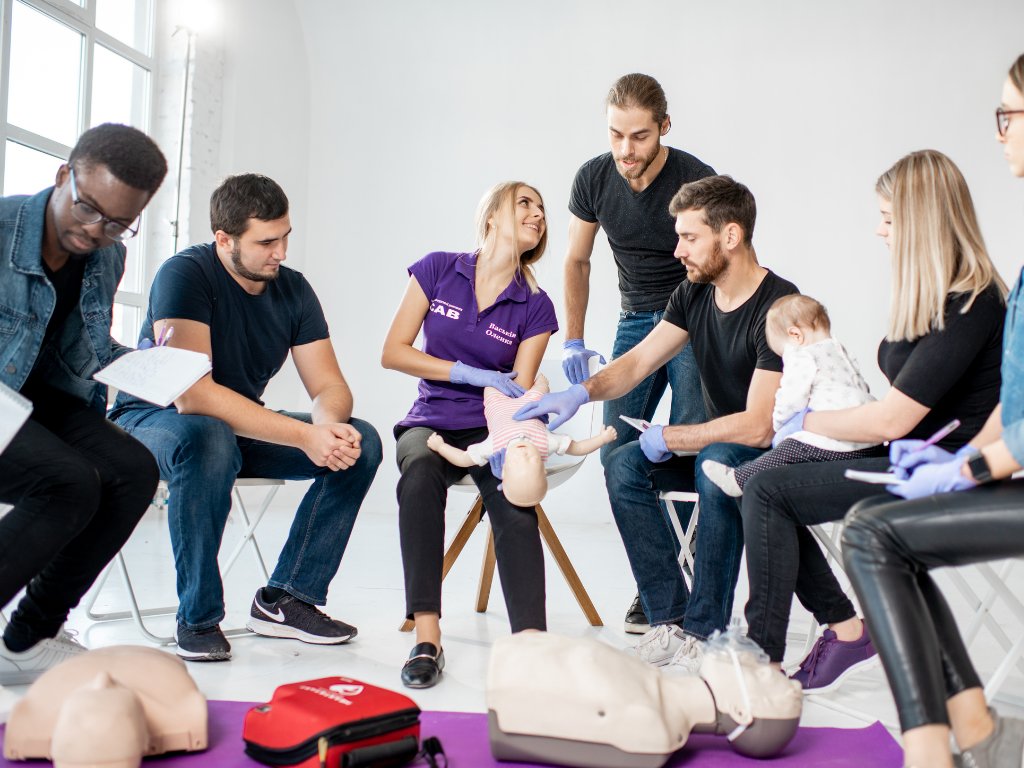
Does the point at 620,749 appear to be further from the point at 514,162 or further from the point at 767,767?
the point at 514,162

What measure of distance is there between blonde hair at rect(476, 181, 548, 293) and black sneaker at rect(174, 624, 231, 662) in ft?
4.28

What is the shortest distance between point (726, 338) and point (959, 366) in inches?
28.3

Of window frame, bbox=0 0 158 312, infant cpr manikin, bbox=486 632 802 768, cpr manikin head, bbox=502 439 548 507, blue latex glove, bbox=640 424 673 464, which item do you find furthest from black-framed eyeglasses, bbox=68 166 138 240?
window frame, bbox=0 0 158 312

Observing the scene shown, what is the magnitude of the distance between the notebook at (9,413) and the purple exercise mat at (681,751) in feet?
1.76

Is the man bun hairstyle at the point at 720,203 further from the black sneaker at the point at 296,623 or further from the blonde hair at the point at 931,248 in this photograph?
the black sneaker at the point at 296,623

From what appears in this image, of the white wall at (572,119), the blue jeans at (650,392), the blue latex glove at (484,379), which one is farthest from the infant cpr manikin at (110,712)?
the white wall at (572,119)

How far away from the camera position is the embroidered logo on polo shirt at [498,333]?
2.44 m

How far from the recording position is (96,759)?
4.02 ft

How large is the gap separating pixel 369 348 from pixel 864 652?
3899 millimetres

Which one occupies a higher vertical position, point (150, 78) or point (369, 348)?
point (150, 78)

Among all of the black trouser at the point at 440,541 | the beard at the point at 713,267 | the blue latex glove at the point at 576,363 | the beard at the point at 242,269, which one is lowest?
the black trouser at the point at 440,541

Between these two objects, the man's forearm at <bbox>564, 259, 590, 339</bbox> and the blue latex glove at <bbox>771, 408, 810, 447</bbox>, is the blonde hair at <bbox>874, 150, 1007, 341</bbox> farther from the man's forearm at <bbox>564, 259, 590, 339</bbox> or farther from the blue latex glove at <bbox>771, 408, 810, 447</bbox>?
the man's forearm at <bbox>564, 259, 590, 339</bbox>

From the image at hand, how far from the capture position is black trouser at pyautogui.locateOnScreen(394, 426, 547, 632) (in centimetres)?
190

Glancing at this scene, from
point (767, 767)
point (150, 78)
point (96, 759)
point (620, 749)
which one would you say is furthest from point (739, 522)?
point (150, 78)
